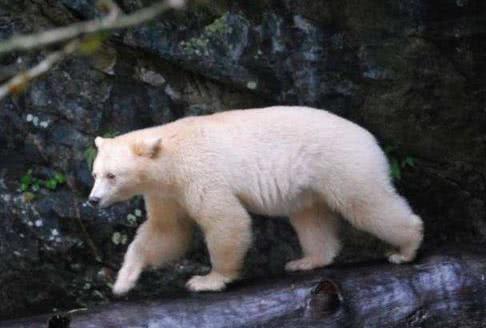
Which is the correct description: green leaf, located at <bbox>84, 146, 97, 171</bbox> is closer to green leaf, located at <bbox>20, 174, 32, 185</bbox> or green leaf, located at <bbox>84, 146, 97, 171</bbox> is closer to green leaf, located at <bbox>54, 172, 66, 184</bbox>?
green leaf, located at <bbox>54, 172, 66, 184</bbox>

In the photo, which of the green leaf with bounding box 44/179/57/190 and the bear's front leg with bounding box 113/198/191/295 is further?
the green leaf with bounding box 44/179/57/190

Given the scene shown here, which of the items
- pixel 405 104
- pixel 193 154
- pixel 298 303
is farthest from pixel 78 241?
pixel 405 104

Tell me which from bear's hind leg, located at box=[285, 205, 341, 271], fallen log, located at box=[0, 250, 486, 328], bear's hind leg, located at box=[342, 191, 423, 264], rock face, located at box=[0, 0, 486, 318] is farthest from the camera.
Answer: rock face, located at box=[0, 0, 486, 318]

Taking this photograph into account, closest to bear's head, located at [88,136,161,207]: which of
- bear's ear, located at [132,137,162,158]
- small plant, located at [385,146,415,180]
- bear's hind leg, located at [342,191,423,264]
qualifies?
bear's ear, located at [132,137,162,158]

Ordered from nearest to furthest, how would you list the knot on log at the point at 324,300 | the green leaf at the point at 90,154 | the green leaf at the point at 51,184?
the knot on log at the point at 324,300 < the green leaf at the point at 90,154 < the green leaf at the point at 51,184

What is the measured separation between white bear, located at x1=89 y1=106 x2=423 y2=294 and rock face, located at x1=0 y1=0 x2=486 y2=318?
0.97 meters

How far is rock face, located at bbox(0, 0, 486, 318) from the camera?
6.61 meters

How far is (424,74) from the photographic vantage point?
21.8 ft

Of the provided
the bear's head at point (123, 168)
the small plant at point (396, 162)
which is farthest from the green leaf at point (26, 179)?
the small plant at point (396, 162)

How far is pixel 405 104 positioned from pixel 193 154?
2.21m

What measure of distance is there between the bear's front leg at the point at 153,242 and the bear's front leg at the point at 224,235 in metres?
0.40

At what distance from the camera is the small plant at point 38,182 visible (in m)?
7.34

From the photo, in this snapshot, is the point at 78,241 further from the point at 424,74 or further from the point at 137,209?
the point at 424,74

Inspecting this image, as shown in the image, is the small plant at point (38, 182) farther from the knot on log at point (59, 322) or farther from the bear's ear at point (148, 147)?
the knot on log at point (59, 322)
